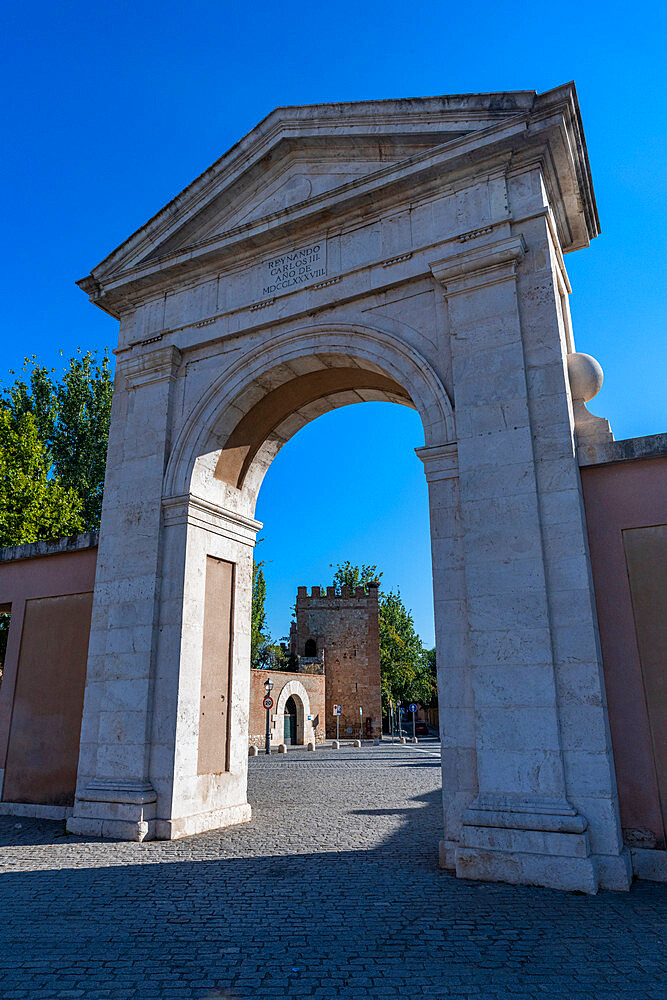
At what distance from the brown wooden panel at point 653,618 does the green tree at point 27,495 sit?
14.7 meters

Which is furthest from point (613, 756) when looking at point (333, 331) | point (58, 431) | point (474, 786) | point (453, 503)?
point (58, 431)

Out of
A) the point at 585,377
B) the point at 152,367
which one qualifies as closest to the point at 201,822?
Answer: the point at 152,367

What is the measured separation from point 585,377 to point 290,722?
25984mm

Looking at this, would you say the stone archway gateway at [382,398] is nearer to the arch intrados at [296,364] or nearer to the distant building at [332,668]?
the arch intrados at [296,364]

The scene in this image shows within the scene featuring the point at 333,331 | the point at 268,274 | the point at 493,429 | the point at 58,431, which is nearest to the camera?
the point at 493,429

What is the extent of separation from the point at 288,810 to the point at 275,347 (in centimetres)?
593

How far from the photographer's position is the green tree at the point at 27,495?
1647cm

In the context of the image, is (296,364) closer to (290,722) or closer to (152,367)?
(152,367)

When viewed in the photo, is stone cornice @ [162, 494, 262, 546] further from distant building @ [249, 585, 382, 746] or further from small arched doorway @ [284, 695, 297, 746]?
small arched doorway @ [284, 695, 297, 746]

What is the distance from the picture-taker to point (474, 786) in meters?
5.52

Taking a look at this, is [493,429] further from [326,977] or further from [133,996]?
[133,996]

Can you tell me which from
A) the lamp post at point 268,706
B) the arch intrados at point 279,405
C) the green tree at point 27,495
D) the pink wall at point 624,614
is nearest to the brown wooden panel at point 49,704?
the arch intrados at point 279,405

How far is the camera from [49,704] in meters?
8.43

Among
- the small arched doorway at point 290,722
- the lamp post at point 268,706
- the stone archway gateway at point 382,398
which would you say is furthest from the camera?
the small arched doorway at point 290,722
